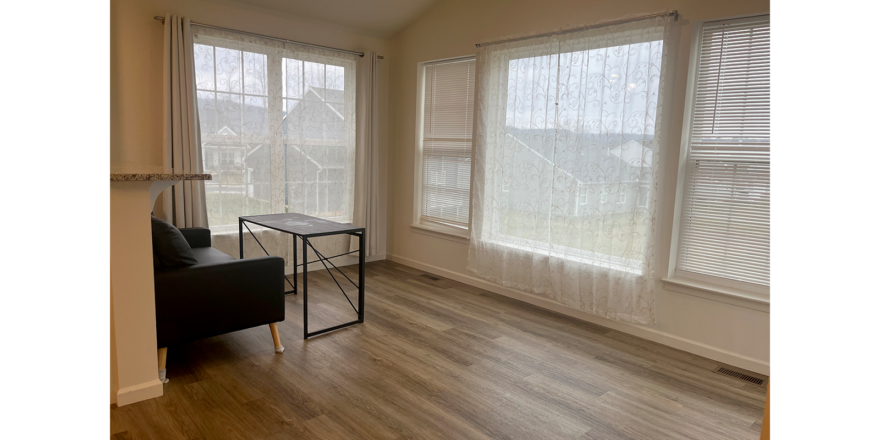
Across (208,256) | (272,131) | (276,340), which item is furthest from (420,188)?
(276,340)

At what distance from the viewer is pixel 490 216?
441 centimetres

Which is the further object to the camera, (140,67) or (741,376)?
(140,67)

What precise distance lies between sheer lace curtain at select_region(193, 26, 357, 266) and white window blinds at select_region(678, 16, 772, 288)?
3.19m

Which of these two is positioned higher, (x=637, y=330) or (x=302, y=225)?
(x=302, y=225)

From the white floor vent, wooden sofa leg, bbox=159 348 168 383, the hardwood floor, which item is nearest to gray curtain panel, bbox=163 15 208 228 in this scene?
the hardwood floor

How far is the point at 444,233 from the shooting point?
4.94 meters

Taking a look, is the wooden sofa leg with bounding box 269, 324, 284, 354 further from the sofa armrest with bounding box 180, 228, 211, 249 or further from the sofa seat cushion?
the sofa armrest with bounding box 180, 228, 211, 249

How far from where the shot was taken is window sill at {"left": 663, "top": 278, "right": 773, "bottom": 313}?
9.62 ft

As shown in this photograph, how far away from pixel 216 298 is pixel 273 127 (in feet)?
7.33

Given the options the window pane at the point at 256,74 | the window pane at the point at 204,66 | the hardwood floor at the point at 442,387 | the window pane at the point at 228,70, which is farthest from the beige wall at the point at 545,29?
the window pane at the point at 204,66

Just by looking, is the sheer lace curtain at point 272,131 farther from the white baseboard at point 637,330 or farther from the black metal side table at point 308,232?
the white baseboard at point 637,330

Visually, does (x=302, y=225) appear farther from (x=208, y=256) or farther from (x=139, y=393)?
(x=139, y=393)

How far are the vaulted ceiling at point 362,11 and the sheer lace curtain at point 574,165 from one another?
100cm
